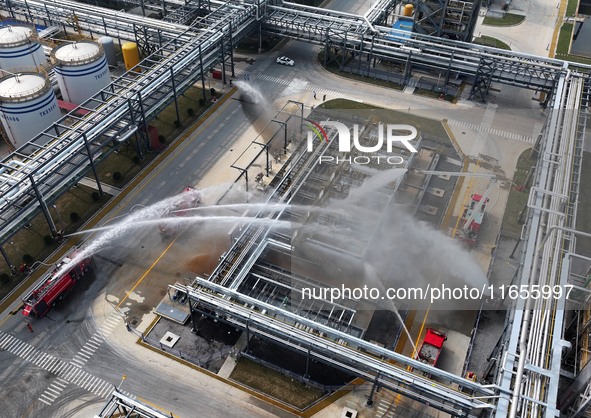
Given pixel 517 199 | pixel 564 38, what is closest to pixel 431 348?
pixel 517 199

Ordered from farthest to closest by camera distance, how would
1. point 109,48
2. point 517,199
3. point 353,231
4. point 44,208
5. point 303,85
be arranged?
point 109,48 → point 303,85 → point 517,199 → point 353,231 → point 44,208

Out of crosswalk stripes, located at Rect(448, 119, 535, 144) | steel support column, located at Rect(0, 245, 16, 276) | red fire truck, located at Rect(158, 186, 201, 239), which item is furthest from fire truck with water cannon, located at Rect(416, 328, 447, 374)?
steel support column, located at Rect(0, 245, 16, 276)

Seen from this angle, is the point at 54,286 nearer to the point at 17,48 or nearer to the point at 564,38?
the point at 17,48

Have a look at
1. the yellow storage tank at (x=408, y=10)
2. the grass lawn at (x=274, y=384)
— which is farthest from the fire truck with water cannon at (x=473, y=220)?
the yellow storage tank at (x=408, y=10)

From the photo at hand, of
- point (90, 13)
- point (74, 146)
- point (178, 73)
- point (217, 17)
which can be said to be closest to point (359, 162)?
point (178, 73)

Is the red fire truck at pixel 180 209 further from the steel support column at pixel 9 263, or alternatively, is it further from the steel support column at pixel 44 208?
the steel support column at pixel 9 263

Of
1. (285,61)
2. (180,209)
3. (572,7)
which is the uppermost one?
(572,7)

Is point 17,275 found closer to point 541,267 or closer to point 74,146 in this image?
point 74,146
